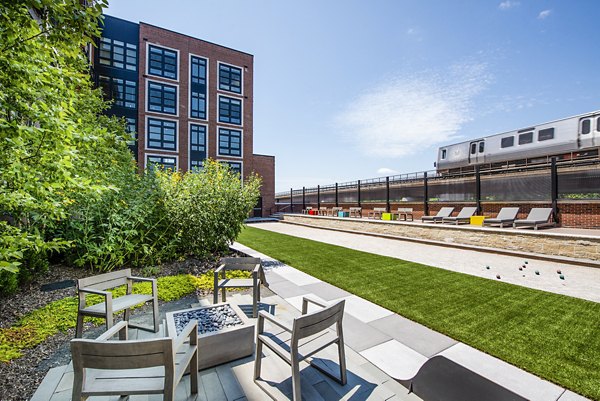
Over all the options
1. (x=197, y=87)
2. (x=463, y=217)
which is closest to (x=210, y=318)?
(x=463, y=217)

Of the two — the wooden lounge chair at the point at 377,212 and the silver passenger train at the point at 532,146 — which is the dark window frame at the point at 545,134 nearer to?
the silver passenger train at the point at 532,146

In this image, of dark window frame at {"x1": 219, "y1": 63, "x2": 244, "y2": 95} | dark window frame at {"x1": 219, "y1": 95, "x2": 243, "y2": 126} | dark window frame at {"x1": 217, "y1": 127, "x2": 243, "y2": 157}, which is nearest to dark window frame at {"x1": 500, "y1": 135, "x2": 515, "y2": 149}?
dark window frame at {"x1": 217, "y1": 127, "x2": 243, "y2": 157}

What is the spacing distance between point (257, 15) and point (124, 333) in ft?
38.1

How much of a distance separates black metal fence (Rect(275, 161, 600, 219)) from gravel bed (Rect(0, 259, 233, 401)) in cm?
1381

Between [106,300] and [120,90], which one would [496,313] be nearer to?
[106,300]

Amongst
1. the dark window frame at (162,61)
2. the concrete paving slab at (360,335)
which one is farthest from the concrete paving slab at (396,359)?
the dark window frame at (162,61)

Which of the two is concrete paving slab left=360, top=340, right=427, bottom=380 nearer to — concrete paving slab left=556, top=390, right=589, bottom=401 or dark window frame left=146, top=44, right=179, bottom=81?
concrete paving slab left=556, top=390, right=589, bottom=401

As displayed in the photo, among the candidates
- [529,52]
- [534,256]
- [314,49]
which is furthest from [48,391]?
[529,52]

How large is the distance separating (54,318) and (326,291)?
14.6 feet

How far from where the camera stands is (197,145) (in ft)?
81.9

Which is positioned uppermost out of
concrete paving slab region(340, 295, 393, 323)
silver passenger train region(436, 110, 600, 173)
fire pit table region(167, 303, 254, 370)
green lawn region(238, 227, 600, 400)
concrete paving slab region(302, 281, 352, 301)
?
silver passenger train region(436, 110, 600, 173)

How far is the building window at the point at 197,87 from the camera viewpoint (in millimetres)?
25047

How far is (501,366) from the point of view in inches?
107

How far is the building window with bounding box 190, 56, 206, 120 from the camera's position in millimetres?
25047
